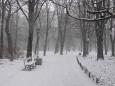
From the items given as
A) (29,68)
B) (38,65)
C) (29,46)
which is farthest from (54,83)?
(29,46)

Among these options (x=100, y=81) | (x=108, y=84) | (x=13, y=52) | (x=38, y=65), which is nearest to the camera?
(x=108, y=84)

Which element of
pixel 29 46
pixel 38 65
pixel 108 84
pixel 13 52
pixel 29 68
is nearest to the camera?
pixel 108 84

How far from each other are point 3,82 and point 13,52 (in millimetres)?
21438

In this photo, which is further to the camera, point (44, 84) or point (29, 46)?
point (29, 46)

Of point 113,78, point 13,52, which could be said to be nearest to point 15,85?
point 113,78

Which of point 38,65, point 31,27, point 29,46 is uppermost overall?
point 31,27

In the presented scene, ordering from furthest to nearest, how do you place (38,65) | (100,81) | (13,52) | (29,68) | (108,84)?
1. (13,52)
2. (38,65)
3. (29,68)
4. (100,81)
5. (108,84)

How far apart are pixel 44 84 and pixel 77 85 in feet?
6.79

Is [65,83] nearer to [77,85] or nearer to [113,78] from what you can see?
[77,85]

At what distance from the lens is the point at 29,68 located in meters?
20.9

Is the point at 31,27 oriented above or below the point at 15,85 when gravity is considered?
above

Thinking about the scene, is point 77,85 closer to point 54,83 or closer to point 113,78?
point 54,83

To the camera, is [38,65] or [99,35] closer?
[38,65]

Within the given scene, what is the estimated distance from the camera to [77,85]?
47.4ft
